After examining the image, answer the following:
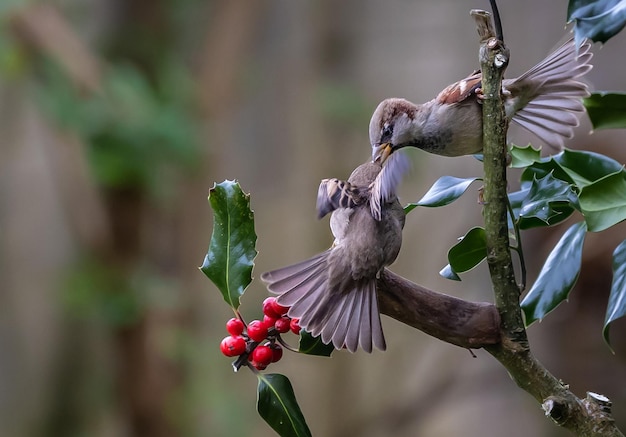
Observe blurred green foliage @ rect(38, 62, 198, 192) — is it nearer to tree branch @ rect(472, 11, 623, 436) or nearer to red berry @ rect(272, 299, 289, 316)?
red berry @ rect(272, 299, 289, 316)

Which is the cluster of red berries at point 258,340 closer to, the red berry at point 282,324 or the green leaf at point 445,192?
the red berry at point 282,324

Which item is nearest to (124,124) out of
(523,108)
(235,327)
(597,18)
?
(523,108)

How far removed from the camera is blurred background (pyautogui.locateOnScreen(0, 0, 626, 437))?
3.03 meters

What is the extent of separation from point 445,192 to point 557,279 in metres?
0.19

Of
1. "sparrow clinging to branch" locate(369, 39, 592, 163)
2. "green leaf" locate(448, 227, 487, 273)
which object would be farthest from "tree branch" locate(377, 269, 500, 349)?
"sparrow clinging to branch" locate(369, 39, 592, 163)

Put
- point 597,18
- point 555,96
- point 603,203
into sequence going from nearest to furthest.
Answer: point 597,18, point 603,203, point 555,96

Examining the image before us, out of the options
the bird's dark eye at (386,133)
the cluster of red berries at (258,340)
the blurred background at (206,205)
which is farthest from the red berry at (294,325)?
the blurred background at (206,205)

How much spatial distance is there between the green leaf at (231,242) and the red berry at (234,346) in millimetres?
59

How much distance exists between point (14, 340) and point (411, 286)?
161 inches

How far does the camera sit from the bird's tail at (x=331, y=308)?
3.16 feet

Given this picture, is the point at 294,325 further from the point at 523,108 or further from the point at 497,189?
the point at 523,108

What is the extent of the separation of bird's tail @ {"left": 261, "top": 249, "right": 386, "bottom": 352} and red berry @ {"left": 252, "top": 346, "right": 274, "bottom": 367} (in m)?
0.05

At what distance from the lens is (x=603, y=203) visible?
879mm

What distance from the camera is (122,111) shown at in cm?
289
